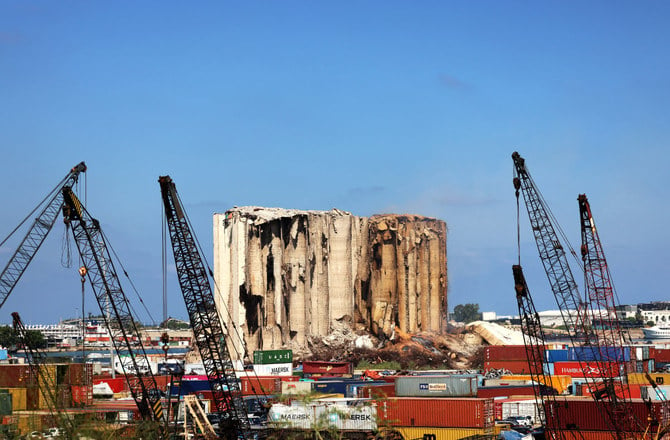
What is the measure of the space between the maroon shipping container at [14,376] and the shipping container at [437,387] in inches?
1259

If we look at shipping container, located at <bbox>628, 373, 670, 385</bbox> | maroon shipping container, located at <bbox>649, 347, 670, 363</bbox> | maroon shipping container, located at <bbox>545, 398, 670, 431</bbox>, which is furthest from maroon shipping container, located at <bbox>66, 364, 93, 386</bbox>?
maroon shipping container, located at <bbox>649, 347, 670, 363</bbox>

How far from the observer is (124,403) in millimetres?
84938

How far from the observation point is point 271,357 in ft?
438

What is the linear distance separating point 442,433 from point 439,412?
1.40 m

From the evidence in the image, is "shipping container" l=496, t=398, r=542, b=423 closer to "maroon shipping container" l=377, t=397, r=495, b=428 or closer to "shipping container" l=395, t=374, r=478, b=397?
"shipping container" l=395, t=374, r=478, b=397

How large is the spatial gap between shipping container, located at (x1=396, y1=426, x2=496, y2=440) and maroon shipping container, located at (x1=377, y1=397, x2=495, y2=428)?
0.27m

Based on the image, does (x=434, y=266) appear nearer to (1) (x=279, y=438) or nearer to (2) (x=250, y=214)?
(2) (x=250, y=214)

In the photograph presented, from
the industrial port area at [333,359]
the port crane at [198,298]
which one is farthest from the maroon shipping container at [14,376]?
the port crane at [198,298]

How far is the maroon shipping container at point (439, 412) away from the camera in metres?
67.8

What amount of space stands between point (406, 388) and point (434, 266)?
10107 centimetres

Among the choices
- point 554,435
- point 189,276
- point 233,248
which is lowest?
point 554,435

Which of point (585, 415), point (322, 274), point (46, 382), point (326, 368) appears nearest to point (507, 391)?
point (585, 415)

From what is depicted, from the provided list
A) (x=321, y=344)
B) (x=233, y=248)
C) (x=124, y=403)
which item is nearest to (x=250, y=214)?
(x=233, y=248)

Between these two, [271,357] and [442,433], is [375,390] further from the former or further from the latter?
[271,357]
